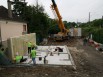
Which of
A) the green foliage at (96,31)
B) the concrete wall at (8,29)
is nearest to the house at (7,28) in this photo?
the concrete wall at (8,29)

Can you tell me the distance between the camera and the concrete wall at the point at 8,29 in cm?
2059

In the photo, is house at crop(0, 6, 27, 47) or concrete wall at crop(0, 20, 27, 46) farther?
concrete wall at crop(0, 20, 27, 46)

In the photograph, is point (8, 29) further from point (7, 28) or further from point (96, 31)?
point (96, 31)

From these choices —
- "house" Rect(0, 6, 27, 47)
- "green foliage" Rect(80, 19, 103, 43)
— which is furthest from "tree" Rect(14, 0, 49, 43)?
"house" Rect(0, 6, 27, 47)

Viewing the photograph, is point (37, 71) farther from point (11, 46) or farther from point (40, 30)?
point (40, 30)

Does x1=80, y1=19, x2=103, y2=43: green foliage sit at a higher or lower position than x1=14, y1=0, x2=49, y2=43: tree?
lower

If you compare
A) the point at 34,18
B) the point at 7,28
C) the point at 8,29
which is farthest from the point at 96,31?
the point at 7,28

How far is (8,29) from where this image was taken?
74.2 ft

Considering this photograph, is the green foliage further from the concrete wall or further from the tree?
the concrete wall

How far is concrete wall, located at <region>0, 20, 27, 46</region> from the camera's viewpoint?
2059cm

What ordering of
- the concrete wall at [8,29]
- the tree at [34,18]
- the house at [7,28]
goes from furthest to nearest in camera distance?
the tree at [34,18], the concrete wall at [8,29], the house at [7,28]

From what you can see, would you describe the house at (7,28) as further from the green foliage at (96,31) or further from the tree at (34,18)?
the tree at (34,18)

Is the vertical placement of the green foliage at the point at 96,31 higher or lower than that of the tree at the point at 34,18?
lower

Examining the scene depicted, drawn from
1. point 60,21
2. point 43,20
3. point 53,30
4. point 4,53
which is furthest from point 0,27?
point 53,30
